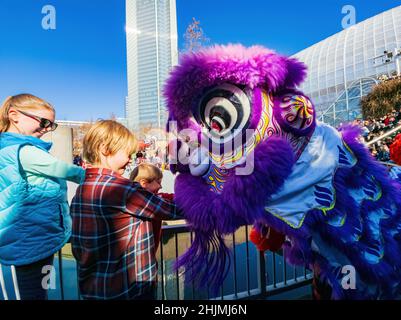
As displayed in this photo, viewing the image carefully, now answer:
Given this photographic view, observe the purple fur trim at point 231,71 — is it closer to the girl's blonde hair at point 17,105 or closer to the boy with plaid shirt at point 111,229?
the boy with plaid shirt at point 111,229

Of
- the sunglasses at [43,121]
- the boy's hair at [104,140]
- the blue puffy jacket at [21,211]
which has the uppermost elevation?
the sunglasses at [43,121]

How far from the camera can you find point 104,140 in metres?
1.33

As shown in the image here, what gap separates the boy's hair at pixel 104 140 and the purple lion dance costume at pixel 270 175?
0.90 ft

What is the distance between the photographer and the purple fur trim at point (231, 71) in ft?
3.56

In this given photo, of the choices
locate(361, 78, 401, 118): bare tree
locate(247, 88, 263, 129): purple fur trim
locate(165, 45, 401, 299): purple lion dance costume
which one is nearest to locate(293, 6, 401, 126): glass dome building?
locate(361, 78, 401, 118): bare tree

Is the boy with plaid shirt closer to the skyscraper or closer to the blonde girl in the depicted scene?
the blonde girl

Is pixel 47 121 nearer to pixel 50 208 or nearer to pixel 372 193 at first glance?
pixel 50 208

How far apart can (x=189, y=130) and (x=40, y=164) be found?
0.79 meters

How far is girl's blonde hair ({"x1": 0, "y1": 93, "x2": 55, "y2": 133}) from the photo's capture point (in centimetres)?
157

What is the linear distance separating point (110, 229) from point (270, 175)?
72 cm

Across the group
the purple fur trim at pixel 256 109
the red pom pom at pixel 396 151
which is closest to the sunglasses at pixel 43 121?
the purple fur trim at pixel 256 109

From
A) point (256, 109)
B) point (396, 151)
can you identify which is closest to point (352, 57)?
point (396, 151)

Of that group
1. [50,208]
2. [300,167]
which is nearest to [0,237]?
[50,208]

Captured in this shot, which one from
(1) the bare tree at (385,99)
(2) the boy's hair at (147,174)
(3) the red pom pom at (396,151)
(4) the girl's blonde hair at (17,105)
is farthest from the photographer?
(1) the bare tree at (385,99)
